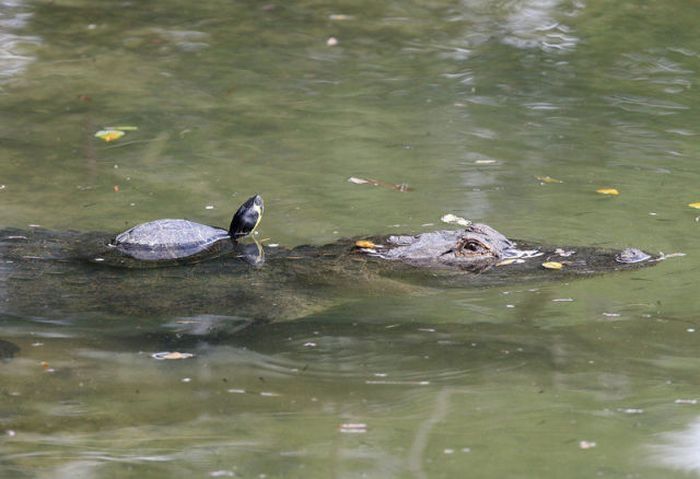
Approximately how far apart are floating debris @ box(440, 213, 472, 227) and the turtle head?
4.00ft

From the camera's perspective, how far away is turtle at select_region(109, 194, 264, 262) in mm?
6918

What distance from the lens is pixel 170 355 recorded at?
216 inches

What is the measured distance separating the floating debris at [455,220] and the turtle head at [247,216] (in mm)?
1218

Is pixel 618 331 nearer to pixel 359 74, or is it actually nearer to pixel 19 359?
pixel 19 359

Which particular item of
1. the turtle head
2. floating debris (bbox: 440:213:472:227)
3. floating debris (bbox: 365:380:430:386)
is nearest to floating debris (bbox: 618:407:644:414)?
floating debris (bbox: 365:380:430:386)

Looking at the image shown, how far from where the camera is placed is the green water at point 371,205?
4.46 metres

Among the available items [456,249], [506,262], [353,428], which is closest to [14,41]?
[456,249]

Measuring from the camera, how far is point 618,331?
5.64 metres

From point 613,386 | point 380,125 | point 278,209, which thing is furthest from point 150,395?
point 380,125

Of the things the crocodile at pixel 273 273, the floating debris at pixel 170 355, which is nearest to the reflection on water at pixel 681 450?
the crocodile at pixel 273 273

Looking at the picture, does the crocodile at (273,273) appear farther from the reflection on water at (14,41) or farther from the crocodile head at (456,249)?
the reflection on water at (14,41)

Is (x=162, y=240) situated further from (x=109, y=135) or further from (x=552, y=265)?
(x=109, y=135)

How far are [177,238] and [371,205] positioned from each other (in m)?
1.52

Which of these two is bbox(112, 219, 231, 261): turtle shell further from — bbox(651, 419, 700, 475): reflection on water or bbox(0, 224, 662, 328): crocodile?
bbox(651, 419, 700, 475): reflection on water
